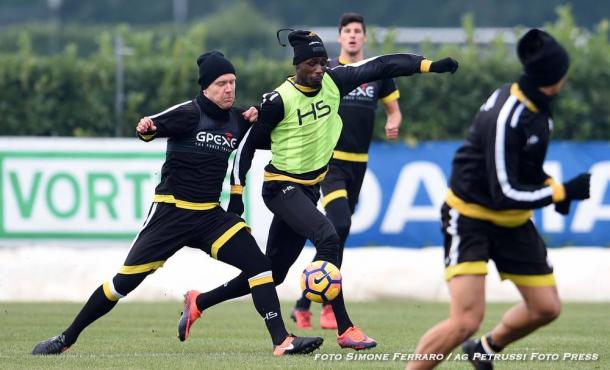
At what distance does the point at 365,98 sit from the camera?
41.4ft

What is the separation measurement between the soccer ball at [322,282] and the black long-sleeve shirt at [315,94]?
876 millimetres

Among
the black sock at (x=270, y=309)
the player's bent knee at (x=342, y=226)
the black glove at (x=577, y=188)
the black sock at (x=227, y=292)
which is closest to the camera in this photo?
the black glove at (x=577, y=188)

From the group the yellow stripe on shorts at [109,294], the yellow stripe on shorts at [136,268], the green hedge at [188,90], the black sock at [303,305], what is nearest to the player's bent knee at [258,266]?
the yellow stripe on shorts at [136,268]

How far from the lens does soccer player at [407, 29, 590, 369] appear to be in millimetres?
7629

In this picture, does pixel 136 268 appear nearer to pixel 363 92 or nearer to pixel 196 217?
pixel 196 217

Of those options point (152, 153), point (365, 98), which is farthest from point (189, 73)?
point (365, 98)

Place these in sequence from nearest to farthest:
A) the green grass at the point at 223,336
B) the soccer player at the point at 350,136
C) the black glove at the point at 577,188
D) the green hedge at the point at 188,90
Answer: the black glove at the point at 577,188
the green grass at the point at 223,336
the soccer player at the point at 350,136
the green hedge at the point at 188,90

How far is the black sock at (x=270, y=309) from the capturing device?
9.83 meters

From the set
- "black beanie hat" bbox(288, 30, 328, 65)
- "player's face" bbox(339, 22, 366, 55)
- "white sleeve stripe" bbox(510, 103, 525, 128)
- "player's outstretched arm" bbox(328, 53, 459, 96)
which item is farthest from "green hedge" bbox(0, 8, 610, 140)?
"white sleeve stripe" bbox(510, 103, 525, 128)

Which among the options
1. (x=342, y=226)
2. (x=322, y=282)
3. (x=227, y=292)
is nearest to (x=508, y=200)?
(x=322, y=282)

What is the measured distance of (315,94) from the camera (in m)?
10.5

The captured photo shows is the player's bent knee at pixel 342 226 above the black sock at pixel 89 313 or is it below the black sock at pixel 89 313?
above

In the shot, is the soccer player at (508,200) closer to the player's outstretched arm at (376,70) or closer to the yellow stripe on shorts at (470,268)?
the yellow stripe on shorts at (470,268)

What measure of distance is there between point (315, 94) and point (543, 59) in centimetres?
305
